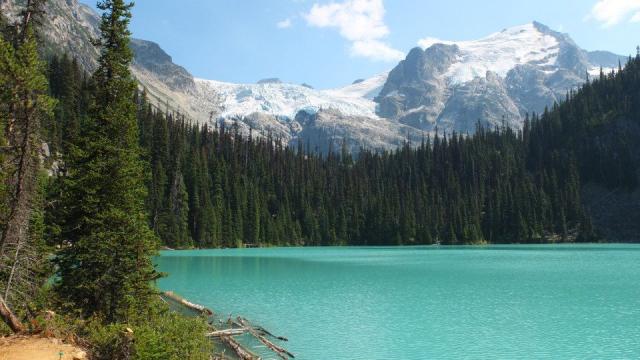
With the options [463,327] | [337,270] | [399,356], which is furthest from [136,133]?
[337,270]

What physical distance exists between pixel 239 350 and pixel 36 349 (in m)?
9.44

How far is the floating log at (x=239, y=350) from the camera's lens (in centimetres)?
2279

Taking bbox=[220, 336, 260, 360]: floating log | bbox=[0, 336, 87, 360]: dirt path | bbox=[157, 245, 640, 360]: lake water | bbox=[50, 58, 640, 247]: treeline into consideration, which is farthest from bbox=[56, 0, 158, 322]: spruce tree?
bbox=[50, 58, 640, 247]: treeline

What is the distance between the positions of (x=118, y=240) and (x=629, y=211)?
17337 centimetres

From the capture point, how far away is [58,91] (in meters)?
129

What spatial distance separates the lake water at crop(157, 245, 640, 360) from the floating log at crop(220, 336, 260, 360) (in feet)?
8.48

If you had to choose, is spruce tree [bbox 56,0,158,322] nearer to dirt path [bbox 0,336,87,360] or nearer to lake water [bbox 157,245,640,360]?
dirt path [bbox 0,336,87,360]

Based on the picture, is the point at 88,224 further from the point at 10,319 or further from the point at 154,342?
the point at 154,342

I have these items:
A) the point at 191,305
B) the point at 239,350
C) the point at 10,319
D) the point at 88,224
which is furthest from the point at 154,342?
the point at 191,305

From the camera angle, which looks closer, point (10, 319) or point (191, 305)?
point (10, 319)

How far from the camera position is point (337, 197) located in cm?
18925

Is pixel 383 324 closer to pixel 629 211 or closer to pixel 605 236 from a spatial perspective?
pixel 605 236

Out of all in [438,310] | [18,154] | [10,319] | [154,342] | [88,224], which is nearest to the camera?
[154,342]

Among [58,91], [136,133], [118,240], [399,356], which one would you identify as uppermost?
[58,91]
